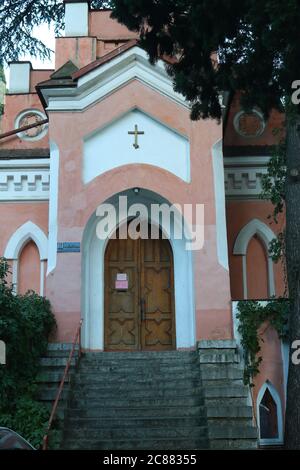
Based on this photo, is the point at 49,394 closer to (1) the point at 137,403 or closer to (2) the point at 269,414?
(1) the point at 137,403

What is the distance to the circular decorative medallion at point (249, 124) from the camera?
15328 millimetres

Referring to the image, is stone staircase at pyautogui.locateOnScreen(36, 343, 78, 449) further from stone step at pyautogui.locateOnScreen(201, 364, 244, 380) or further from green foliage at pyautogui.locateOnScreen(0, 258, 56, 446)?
stone step at pyautogui.locateOnScreen(201, 364, 244, 380)

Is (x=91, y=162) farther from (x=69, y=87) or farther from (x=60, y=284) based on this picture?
(x=60, y=284)

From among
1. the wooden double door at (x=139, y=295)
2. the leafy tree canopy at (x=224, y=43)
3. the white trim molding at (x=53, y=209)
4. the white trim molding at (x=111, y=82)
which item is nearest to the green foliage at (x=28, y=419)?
the white trim molding at (x=53, y=209)

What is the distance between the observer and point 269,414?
448 inches

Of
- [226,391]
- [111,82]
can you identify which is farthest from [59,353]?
[111,82]

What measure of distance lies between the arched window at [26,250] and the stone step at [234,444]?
236 inches

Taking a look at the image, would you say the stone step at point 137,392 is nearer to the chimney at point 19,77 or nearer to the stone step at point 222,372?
the stone step at point 222,372

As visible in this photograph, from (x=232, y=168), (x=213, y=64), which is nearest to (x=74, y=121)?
(x=232, y=168)

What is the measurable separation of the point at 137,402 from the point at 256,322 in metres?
2.53

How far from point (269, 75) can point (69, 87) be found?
596cm

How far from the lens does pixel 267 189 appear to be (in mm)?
12594

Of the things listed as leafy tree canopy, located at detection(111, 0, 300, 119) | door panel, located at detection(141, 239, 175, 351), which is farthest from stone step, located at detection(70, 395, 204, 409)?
leafy tree canopy, located at detection(111, 0, 300, 119)

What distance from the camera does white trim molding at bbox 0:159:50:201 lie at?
14438mm
